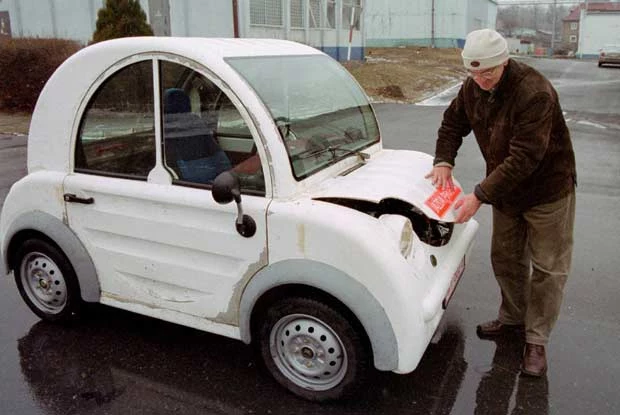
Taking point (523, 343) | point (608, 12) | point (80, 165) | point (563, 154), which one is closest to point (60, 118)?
point (80, 165)

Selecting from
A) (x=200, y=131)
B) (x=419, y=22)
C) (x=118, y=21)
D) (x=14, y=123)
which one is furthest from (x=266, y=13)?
(x=419, y=22)

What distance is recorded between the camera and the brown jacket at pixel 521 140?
3.07m

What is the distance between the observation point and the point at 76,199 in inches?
141

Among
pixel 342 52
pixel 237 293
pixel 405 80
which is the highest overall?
pixel 342 52

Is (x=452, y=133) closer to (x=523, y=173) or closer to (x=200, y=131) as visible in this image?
(x=523, y=173)

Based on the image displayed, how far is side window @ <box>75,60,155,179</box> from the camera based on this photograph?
3361mm

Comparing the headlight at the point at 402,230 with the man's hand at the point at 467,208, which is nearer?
the headlight at the point at 402,230

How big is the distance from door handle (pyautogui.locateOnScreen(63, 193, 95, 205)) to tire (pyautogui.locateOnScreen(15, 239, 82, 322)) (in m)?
0.39

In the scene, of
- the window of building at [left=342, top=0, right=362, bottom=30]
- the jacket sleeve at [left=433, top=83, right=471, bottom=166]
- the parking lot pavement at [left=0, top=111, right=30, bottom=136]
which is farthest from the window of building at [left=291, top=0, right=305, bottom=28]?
the jacket sleeve at [left=433, top=83, right=471, bottom=166]

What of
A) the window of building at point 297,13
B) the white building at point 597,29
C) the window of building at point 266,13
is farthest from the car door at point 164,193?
the white building at point 597,29

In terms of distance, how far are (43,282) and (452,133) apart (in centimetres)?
288

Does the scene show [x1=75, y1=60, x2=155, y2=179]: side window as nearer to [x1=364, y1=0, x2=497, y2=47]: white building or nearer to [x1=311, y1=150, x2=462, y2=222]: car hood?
[x1=311, y1=150, x2=462, y2=222]: car hood

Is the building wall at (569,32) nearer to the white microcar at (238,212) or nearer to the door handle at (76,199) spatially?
the white microcar at (238,212)

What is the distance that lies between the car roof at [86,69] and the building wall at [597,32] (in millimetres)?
69090
